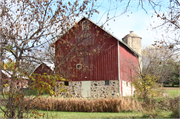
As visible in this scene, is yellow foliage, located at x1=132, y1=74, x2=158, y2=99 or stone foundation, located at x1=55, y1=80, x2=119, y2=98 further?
stone foundation, located at x1=55, y1=80, x2=119, y2=98

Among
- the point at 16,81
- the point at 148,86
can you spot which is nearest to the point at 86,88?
the point at 148,86

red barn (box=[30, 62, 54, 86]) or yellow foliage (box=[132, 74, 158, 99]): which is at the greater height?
Result: red barn (box=[30, 62, 54, 86])

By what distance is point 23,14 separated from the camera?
5.98m

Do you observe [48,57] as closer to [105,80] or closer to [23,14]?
[23,14]

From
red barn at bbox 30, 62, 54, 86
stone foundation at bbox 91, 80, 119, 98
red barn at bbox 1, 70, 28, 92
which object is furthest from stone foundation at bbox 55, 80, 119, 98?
red barn at bbox 1, 70, 28, 92

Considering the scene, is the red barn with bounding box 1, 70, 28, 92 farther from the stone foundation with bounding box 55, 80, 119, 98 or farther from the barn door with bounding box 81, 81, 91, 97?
the barn door with bounding box 81, 81, 91, 97

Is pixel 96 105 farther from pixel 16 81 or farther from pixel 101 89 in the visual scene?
pixel 16 81

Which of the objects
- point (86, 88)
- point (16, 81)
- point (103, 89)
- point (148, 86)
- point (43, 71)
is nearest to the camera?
point (16, 81)

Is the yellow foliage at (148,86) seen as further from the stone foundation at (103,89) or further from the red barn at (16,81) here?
the red barn at (16,81)

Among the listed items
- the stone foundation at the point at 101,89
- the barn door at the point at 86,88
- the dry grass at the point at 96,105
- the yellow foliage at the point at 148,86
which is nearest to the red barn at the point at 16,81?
the dry grass at the point at 96,105

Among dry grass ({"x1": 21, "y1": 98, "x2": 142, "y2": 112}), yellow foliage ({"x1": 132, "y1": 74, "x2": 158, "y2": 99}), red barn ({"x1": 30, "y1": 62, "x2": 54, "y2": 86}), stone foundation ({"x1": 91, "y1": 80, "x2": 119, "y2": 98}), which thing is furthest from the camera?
stone foundation ({"x1": 91, "y1": 80, "x2": 119, "y2": 98})

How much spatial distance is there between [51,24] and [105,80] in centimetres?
1431

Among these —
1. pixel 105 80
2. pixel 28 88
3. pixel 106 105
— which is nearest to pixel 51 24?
pixel 28 88

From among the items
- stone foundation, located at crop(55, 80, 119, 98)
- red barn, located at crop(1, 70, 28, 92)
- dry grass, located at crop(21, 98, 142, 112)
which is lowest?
dry grass, located at crop(21, 98, 142, 112)
